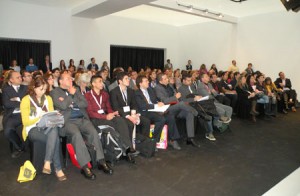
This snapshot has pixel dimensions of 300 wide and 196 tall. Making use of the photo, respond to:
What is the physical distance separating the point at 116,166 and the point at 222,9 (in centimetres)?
822

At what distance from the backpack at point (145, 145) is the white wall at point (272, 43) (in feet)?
25.6

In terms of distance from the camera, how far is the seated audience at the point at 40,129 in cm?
286

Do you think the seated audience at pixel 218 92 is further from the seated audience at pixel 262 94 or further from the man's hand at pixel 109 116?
the man's hand at pixel 109 116

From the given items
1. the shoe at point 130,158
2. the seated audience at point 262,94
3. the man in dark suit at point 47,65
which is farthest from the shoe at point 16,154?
the man in dark suit at point 47,65

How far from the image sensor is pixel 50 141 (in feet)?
9.36

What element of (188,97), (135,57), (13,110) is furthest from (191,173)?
(135,57)

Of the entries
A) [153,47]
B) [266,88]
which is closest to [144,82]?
[266,88]

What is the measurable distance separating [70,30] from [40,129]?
708cm

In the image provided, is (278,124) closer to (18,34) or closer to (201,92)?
(201,92)

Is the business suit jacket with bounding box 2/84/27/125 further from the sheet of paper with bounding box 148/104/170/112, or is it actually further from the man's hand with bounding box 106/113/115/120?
the sheet of paper with bounding box 148/104/170/112

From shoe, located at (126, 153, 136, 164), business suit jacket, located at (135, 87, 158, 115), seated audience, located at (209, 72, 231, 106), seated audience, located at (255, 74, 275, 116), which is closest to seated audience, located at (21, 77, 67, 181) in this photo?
shoe, located at (126, 153, 136, 164)

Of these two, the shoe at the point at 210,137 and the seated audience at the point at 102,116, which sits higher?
the seated audience at the point at 102,116

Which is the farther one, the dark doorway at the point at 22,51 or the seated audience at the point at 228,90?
the dark doorway at the point at 22,51

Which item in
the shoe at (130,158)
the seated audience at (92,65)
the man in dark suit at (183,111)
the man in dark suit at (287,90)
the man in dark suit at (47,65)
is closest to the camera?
the shoe at (130,158)
